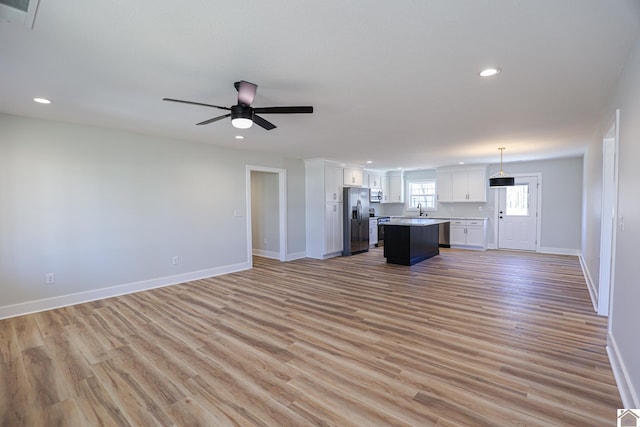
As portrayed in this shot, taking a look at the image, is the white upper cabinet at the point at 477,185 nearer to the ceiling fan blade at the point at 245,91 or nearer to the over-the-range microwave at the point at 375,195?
the over-the-range microwave at the point at 375,195

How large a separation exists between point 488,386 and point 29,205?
17.5 ft

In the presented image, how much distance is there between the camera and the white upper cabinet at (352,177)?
782cm

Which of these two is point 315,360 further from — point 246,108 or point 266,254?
point 266,254

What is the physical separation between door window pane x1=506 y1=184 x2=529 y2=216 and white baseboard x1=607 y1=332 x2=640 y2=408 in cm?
628

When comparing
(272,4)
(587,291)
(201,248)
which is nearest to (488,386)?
(272,4)

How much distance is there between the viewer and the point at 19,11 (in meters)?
1.63

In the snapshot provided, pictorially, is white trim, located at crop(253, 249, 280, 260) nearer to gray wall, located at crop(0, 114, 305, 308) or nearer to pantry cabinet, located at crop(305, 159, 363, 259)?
pantry cabinet, located at crop(305, 159, 363, 259)

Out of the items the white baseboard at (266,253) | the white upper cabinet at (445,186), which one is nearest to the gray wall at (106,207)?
the white baseboard at (266,253)

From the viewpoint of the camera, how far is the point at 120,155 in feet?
14.6

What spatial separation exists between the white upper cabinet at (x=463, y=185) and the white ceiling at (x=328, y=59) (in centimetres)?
438

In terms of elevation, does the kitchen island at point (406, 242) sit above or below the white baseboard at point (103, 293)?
above

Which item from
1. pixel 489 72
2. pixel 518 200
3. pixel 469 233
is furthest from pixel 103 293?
pixel 518 200

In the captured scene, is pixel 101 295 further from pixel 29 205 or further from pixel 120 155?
pixel 120 155

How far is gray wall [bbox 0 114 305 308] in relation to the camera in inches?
145
